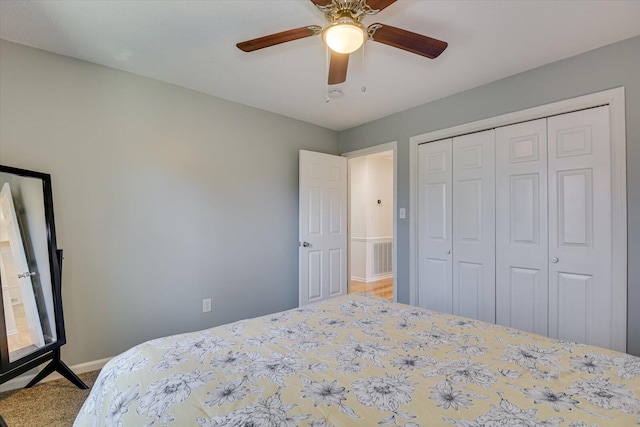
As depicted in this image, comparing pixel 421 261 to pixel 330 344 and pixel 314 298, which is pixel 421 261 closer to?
pixel 314 298

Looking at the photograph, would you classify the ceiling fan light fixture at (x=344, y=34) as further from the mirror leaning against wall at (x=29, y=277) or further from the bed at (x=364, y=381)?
the mirror leaning against wall at (x=29, y=277)

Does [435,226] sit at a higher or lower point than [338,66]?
lower

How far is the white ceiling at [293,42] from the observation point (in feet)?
5.88

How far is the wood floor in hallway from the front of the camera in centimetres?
511

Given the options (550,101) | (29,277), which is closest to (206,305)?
(29,277)

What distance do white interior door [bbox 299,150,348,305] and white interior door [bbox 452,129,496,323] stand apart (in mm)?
1430

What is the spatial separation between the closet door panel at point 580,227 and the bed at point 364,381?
1220mm

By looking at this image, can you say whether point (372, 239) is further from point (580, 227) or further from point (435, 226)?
point (580, 227)

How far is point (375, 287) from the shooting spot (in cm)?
547

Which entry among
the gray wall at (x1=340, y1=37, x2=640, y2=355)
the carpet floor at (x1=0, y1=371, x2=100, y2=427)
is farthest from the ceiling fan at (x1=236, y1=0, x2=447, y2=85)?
the carpet floor at (x1=0, y1=371, x2=100, y2=427)

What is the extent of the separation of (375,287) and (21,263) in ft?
15.2

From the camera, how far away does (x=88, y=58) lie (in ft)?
7.70

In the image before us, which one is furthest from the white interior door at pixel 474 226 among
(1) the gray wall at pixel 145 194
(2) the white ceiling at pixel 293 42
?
(1) the gray wall at pixel 145 194

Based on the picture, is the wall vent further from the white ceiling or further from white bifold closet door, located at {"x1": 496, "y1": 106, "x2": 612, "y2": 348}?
the white ceiling
